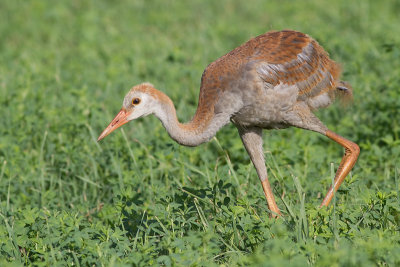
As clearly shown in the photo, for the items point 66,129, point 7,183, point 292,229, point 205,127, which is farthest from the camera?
point 66,129

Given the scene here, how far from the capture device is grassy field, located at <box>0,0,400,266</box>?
177 inches

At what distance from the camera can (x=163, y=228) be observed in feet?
15.3

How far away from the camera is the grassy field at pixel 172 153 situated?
4492mm

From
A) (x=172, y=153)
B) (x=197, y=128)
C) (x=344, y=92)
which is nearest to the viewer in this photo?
(x=197, y=128)

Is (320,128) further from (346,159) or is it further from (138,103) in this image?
(138,103)

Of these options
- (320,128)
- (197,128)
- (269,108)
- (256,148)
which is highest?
(269,108)

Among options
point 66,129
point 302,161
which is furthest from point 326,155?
point 66,129

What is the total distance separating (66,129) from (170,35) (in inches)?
174

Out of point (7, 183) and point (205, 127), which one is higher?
point (205, 127)

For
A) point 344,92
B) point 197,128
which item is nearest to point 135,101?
point 197,128

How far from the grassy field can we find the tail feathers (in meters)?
0.52

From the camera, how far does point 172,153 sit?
6293 millimetres

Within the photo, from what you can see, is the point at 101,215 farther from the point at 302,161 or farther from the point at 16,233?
the point at 302,161

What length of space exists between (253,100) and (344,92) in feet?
4.53
